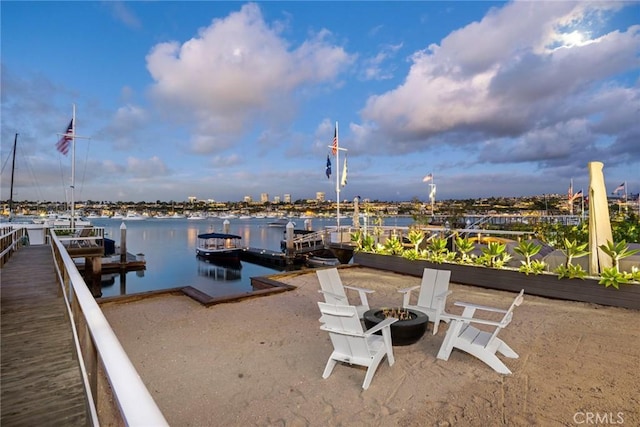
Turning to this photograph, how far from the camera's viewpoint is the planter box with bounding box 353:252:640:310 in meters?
5.60

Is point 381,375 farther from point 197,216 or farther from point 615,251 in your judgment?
point 197,216

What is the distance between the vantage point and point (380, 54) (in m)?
15.3

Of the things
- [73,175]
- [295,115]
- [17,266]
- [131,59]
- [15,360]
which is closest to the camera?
[15,360]

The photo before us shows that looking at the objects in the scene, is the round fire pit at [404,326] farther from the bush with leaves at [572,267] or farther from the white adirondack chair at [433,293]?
the bush with leaves at [572,267]

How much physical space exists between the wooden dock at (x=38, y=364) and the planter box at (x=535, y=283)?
276 inches

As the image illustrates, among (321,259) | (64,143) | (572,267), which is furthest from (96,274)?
(572,267)

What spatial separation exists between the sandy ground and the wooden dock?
28.7 inches

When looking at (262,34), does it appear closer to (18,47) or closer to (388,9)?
(388,9)

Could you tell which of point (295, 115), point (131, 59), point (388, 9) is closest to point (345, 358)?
point (388, 9)

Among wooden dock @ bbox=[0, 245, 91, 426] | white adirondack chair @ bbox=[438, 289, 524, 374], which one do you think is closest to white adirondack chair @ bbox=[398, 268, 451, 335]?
white adirondack chair @ bbox=[438, 289, 524, 374]

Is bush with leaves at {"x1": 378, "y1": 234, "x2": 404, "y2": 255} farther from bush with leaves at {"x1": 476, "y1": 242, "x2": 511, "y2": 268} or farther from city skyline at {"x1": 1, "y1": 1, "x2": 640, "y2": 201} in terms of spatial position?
city skyline at {"x1": 1, "y1": 1, "x2": 640, "y2": 201}

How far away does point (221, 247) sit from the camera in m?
28.7

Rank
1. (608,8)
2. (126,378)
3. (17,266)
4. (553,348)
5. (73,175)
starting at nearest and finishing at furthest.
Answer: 1. (126,378)
2. (553,348)
3. (17,266)
4. (608,8)
5. (73,175)

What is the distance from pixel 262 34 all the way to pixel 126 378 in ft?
43.9
